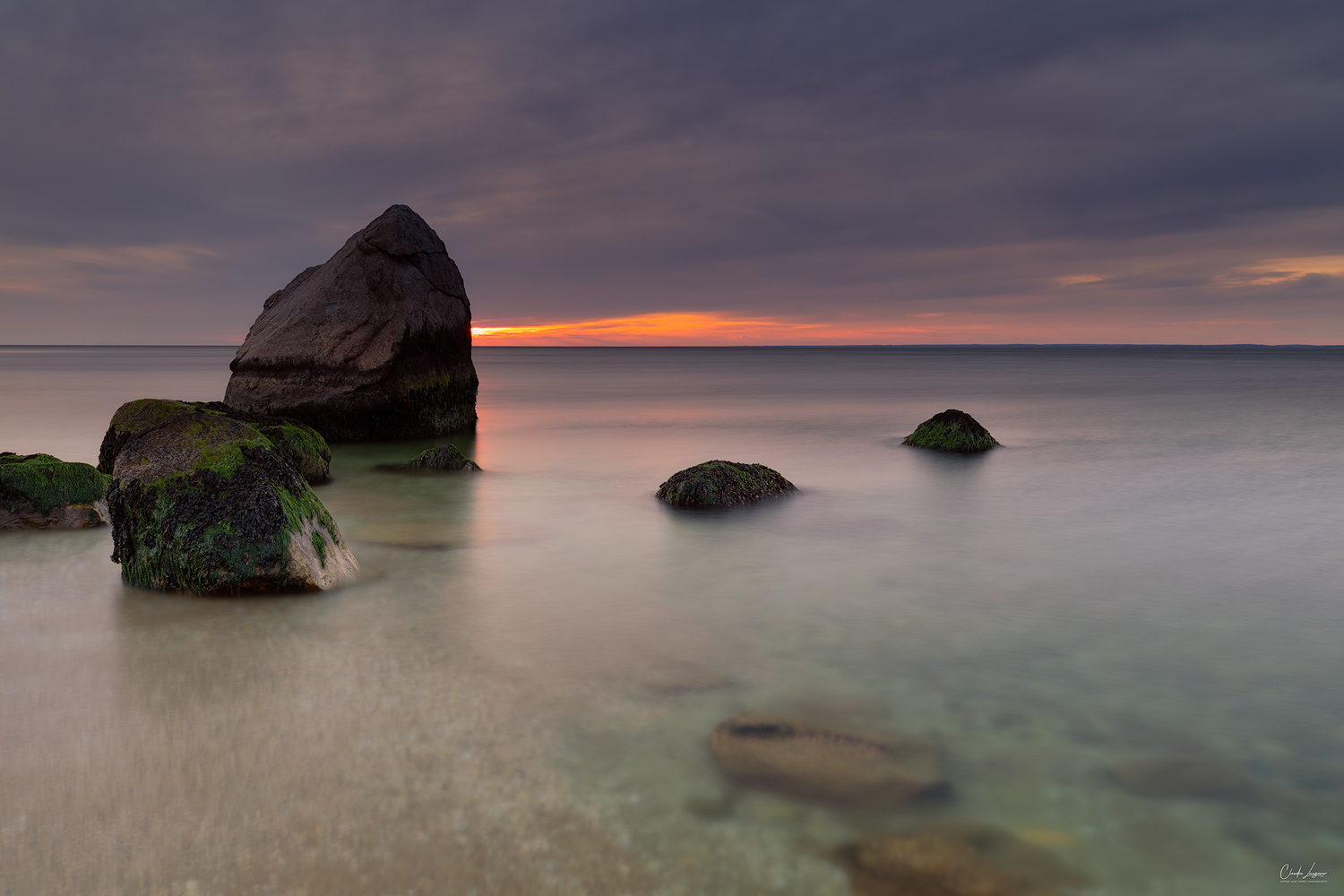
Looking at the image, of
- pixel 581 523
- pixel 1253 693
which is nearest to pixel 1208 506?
pixel 1253 693

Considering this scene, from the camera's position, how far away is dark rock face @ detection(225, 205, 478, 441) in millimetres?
14805

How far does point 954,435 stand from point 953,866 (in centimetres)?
1271

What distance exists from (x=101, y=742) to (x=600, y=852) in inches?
94.4

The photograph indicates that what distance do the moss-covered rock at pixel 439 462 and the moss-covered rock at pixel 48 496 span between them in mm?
4231

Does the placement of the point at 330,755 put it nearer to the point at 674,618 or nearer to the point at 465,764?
the point at 465,764

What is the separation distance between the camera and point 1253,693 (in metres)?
4.44

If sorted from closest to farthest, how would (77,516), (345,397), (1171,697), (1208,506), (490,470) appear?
(1171,697)
(77,516)
(1208,506)
(490,470)
(345,397)

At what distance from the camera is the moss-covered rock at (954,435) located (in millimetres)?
14719

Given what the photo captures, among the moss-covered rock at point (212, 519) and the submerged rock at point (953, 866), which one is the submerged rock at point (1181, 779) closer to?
the submerged rock at point (953, 866)

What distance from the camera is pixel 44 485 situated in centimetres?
810

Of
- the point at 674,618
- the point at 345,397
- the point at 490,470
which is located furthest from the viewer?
the point at 345,397

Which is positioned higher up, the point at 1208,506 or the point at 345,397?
the point at 345,397
